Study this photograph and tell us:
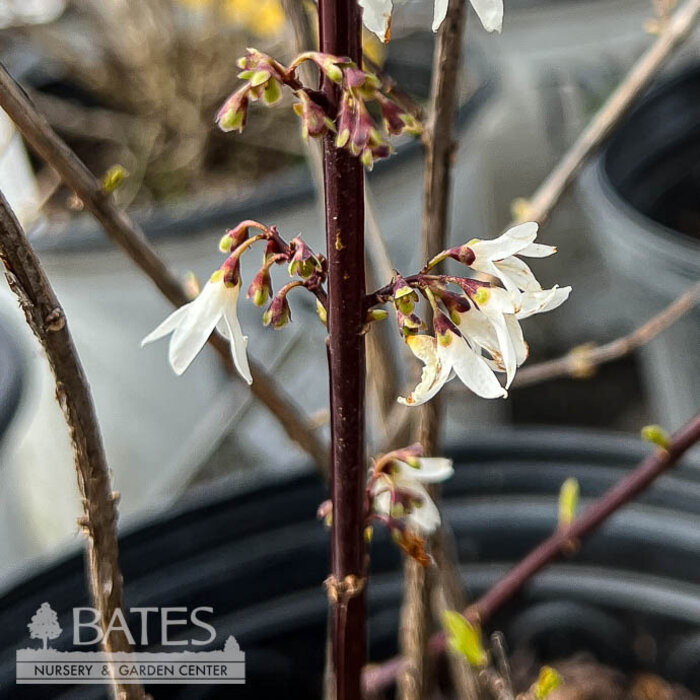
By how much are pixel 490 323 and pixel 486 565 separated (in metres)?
0.38

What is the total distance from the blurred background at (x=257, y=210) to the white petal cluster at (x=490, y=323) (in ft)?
1.26

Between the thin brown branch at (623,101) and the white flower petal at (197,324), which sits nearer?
the white flower petal at (197,324)

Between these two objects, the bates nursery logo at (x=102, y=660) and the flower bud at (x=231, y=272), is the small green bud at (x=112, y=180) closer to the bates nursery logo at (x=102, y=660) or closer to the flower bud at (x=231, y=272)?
the flower bud at (x=231, y=272)

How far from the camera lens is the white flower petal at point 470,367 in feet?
0.86

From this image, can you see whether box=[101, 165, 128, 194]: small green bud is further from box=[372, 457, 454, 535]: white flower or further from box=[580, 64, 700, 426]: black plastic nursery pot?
box=[580, 64, 700, 426]: black plastic nursery pot

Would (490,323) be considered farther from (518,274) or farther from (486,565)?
(486,565)

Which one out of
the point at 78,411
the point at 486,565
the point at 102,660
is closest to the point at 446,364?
the point at 78,411

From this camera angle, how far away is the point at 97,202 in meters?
0.34

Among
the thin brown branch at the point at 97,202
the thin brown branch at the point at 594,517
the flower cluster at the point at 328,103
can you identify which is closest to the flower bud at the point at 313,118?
the flower cluster at the point at 328,103

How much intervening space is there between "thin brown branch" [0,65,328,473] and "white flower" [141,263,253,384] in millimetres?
83

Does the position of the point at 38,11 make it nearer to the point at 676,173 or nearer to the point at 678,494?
the point at 676,173

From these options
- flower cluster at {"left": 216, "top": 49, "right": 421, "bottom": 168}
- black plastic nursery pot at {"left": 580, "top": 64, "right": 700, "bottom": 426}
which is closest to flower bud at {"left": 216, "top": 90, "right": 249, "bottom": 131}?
flower cluster at {"left": 216, "top": 49, "right": 421, "bottom": 168}

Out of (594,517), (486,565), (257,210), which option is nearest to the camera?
(594,517)

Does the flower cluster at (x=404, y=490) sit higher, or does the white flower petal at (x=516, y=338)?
the white flower petal at (x=516, y=338)
